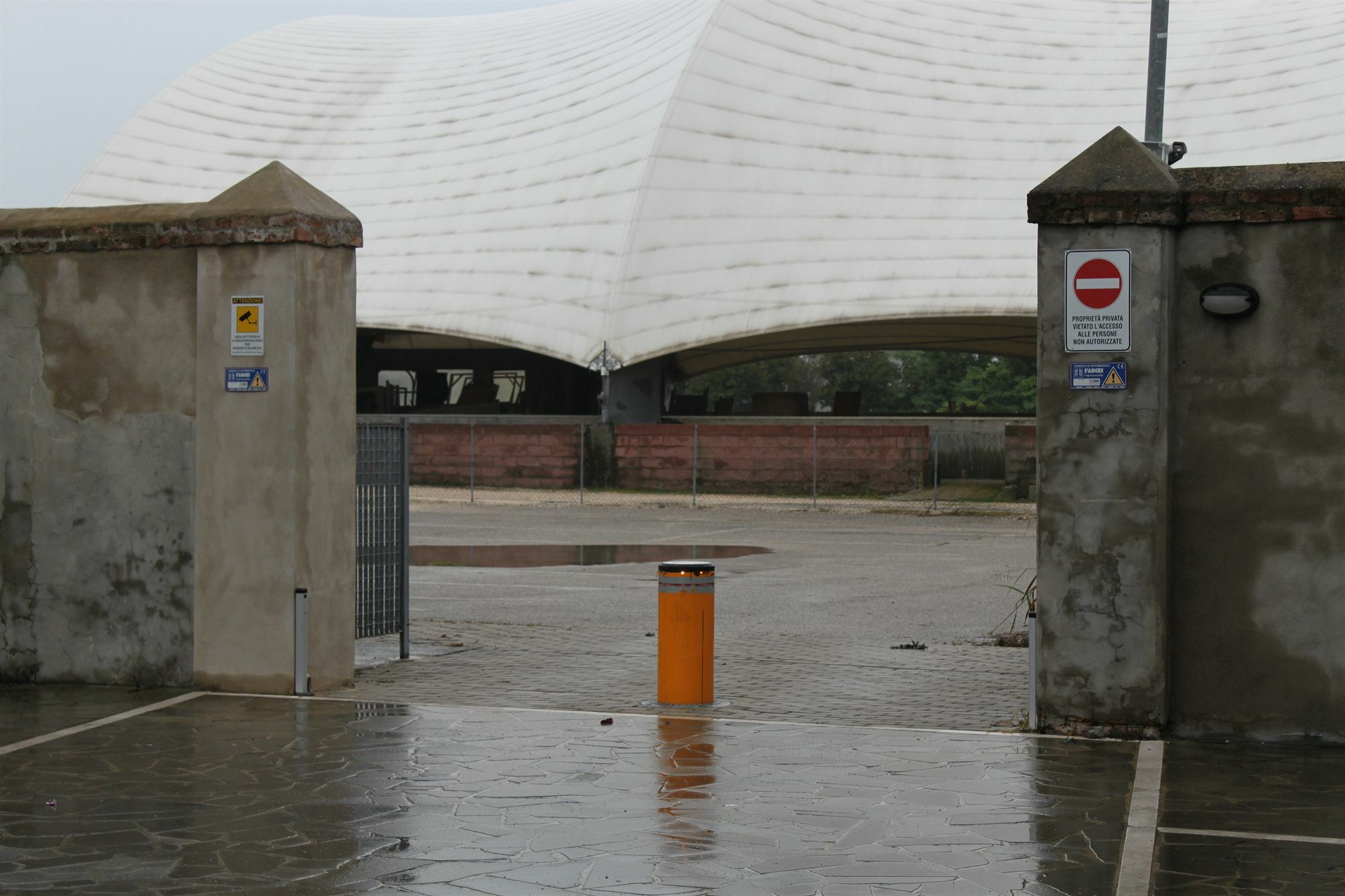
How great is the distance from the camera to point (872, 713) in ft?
32.7

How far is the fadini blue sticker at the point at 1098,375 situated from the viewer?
9023 mm

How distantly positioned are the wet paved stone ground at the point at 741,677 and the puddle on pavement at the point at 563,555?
754 centimetres

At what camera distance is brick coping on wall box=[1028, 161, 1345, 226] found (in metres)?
8.77

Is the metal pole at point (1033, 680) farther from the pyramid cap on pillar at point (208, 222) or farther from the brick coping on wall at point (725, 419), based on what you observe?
the brick coping on wall at point (725, 419)

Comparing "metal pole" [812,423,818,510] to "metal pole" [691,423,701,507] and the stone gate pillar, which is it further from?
the stone gate pillar

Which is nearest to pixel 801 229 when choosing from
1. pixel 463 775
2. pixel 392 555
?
pixel 392 555

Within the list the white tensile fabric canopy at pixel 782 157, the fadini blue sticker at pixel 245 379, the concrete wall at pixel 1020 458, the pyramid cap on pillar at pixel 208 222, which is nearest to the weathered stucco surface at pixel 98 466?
the pyramid cap on pillar at pixel 208 222

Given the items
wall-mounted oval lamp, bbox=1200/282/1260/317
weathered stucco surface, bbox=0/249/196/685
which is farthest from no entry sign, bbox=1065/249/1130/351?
weathered stucco surface, bbox=0/249/196/685

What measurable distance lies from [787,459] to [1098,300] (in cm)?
2884

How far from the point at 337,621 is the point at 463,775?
10.2 ft

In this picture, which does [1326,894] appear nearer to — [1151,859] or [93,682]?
[1151,859]

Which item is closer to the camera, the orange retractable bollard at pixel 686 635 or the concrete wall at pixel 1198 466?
the concrete wall at pixel 1198 466

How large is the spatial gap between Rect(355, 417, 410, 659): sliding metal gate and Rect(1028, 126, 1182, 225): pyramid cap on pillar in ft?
16.8

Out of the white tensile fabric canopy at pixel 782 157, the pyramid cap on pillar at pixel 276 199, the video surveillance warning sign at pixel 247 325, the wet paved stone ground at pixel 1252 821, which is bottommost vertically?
the wet paved stone ground at pixel 1252 821
